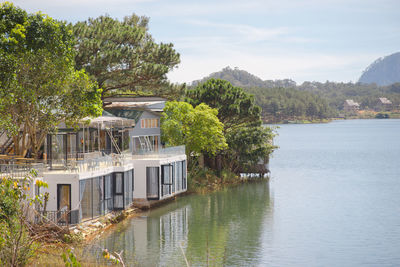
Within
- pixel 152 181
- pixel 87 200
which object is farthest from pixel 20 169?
pixel 152 181

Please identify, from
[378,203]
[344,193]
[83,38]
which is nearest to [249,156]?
[344,193]

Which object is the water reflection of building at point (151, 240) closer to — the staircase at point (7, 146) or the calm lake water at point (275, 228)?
the calm lake water at point (275, 228)

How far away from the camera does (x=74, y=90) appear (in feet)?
100

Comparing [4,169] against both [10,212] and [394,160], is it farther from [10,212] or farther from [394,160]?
[394,160]

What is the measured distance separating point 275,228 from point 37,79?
15939 millimetres

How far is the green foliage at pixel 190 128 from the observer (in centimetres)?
4353

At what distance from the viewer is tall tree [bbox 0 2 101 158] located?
2770 cm

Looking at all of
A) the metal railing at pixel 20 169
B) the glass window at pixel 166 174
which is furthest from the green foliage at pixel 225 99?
the metal railing at pixel 20 169

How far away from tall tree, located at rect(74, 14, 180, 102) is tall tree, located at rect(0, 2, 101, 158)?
679cm

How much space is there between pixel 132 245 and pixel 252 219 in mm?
10519

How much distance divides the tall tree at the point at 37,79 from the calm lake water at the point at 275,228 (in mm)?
7116

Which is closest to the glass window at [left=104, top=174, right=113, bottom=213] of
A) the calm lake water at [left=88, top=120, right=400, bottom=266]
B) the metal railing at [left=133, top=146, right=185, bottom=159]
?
the calm lake water at [left=88, top=120, right=400, bottom=266]

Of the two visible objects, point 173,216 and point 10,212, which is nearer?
point 10,212

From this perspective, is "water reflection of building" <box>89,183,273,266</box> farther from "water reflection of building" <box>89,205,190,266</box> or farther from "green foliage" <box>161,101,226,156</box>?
"green foliage" <box>161,101,226,156</box>
